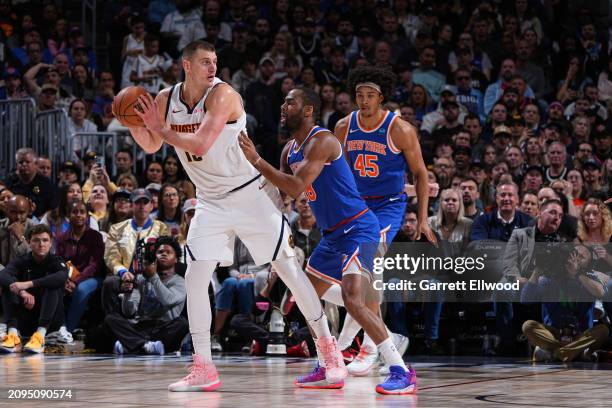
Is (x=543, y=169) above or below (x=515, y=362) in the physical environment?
above

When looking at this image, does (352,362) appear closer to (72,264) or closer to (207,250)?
(207,250)

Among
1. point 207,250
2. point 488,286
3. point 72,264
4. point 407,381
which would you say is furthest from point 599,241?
point 72,264

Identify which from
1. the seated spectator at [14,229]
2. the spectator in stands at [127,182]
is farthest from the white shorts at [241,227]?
Result: the spectator in stands at [127,182]

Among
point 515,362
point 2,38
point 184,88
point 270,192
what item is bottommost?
point 515,362

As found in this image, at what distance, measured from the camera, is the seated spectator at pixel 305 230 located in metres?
10.9

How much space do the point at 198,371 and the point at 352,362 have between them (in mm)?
1632

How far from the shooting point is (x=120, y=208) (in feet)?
38.9

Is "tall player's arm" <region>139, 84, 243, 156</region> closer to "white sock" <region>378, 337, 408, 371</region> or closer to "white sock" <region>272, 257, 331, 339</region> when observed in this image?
"white sock" <region>272, 257, 331, 339</region>

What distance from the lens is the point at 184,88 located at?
22.9 feet

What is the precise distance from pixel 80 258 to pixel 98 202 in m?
1.04

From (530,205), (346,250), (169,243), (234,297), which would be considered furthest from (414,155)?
(169,243)

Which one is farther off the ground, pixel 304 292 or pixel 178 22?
pixel 178 22

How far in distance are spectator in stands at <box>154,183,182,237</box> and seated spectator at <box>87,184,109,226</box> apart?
78 centimetres

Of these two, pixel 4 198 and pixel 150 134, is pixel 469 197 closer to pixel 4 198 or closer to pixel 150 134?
pixel 150 134
